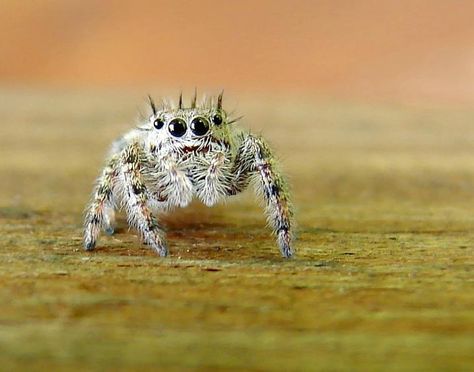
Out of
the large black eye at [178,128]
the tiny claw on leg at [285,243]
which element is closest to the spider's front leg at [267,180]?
the tiny claw on leg at [285,243]

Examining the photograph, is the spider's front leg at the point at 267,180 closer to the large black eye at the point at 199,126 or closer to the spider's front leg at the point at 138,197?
the large black eye at the point at 199,126

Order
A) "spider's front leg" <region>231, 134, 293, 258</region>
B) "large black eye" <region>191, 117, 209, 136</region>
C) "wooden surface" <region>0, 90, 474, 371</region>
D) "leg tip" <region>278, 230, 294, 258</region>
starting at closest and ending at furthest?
1. "wooden surface" <region>0, 90, 474, 371</region>
2. "leg tip" <region>278, 230, 294, 258</region>
3. "spider's front leg" <region>231, 134, 293, 258</region>
4. "large black eye" <region>191, 117, 209, 136</region>

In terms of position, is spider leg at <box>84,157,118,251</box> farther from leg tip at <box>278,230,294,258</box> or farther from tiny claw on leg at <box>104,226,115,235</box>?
leg tip at <box>278,230,294,258</box>

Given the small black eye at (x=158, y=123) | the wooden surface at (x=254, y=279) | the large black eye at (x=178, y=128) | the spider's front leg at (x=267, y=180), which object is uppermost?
the small black eye at (x=158, y=123)

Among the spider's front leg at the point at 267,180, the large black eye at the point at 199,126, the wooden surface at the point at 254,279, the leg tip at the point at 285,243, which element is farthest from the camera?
the large black eye at the point at 199,126

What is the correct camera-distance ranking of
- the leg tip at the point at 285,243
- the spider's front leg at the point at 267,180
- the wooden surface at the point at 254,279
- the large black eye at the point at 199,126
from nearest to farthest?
the wooden surface at the point at 254,279
the leg tip at the point at 285,243
the spider's front leg at the point at 267,180
the large black eye at the point at 199,126

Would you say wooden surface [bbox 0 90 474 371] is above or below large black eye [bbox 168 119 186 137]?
below

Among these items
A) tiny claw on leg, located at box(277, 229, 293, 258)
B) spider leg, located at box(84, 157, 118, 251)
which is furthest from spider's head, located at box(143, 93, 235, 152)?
tiny claw on leg, located at box(277, 229, 293, 258)

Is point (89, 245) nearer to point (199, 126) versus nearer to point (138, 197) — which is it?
point (138, 197)
